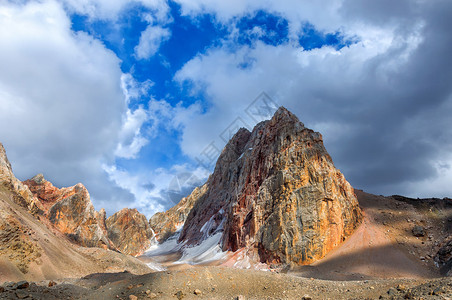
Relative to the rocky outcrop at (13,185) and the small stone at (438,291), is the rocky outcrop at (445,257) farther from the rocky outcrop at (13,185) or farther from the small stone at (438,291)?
the rocky outcrop at (13,185)

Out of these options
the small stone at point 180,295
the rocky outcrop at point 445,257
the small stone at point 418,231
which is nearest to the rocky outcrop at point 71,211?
the small stone at point 180,295

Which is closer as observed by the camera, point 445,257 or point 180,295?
point 180,295

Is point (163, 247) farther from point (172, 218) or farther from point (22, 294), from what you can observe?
point (22, 294)

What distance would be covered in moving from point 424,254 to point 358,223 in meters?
12.0

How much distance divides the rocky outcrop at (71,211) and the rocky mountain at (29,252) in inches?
525

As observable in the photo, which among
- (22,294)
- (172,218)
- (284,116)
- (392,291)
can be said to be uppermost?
(284,116)

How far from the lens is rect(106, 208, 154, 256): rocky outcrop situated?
131750 millimetres

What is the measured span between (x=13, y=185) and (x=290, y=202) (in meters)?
45.9

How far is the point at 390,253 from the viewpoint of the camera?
4206 centimetres

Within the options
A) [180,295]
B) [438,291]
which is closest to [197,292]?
[180,295]

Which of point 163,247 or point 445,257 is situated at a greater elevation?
point 163,247

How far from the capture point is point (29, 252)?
29.0m

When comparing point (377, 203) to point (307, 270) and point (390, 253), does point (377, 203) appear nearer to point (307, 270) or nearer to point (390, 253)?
point (390, 253)

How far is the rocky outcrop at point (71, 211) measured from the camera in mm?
59388
